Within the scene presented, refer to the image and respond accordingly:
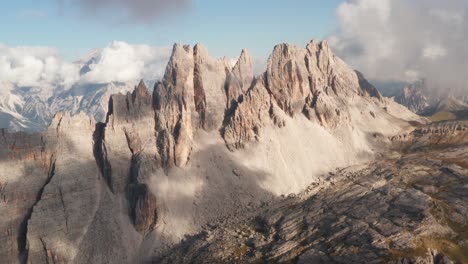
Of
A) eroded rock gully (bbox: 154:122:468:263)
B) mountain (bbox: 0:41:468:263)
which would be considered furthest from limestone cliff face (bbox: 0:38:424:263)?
eroded rock gully (bbox: 154:122:468:263)

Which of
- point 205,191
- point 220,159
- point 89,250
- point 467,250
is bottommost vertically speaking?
point 467,250

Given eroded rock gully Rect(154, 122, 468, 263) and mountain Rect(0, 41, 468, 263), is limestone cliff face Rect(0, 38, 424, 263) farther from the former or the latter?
eroded rock gully Rect(154, 122, 468, 263)

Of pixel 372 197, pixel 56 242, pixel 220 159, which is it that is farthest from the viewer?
pixel 220 159

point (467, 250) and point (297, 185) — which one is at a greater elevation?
point (297, 185)

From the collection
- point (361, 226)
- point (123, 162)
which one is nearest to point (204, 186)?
point (123, 162)

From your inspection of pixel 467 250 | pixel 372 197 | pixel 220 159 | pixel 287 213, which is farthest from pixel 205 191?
pixel 467 250

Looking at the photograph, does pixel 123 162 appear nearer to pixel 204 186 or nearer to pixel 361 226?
pixel 204 186

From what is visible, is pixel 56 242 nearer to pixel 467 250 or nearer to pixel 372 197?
pixel 372 197
